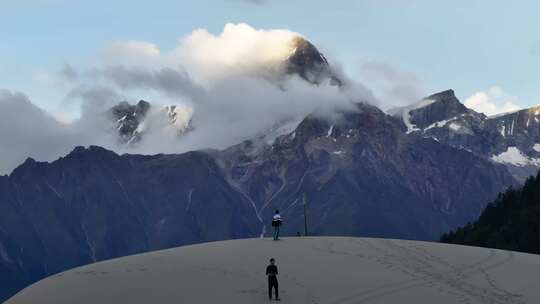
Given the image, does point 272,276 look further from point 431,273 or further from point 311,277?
point 431,273

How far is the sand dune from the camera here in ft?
176

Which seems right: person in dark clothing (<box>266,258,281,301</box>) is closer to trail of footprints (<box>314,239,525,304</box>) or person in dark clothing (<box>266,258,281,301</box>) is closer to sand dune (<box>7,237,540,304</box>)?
sand dune (<box>7,237,540,304</box>)

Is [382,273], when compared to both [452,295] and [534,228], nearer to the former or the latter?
[452,295]

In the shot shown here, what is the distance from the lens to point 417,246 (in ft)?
243

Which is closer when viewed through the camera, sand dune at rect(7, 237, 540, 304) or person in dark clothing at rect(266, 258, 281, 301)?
person in dark clothing at rect(266, 258, 281, 301)

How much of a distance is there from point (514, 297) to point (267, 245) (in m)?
24.7

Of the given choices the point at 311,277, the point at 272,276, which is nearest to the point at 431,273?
the point at 311,277

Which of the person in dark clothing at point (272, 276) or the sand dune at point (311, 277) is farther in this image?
the sand dune at point (311, 277)

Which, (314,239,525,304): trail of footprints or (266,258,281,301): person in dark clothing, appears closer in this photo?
(266,258,281,301): person in dark clothing

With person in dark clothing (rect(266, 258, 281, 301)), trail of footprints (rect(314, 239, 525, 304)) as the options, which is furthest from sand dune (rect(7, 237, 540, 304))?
person in dark clothing (rect(266, 258, 281, 301))

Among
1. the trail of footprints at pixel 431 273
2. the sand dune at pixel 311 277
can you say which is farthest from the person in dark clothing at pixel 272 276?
the trail of footprints at pixel 431 273

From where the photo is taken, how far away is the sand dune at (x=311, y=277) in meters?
53.8

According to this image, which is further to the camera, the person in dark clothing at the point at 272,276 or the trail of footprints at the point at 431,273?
the trail of footprints at the point at 431,273

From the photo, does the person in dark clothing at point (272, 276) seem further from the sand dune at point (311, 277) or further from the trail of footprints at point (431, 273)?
the trail of footprints at point (431, 273)
